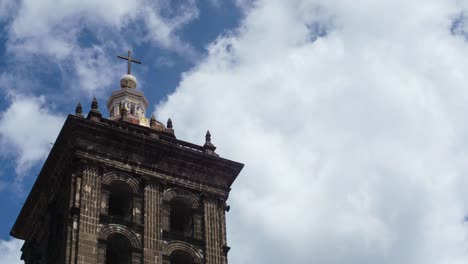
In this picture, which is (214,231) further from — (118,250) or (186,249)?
(118,250)

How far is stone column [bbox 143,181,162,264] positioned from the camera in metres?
Result: 44.6

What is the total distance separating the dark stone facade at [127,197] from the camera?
44719 mm

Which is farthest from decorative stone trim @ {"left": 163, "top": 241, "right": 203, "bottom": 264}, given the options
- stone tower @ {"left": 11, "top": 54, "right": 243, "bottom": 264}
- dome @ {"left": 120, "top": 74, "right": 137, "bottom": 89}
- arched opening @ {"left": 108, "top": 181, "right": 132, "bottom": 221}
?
dome @ {"left": 120, "top": 74, "right": 137, "bottom": 89}

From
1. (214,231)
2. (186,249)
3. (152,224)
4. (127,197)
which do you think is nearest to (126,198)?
(127,197)

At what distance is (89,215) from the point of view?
44.6 meters

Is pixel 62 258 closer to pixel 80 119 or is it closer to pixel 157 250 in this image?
pixel 157 250

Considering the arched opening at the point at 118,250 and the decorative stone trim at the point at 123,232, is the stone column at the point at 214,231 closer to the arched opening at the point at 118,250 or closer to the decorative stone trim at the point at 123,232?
the decorative stone trim at the point at 123,232

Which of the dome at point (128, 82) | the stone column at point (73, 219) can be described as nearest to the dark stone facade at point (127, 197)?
the stone column at point (73, 219)

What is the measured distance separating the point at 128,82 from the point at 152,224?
12.9 meters

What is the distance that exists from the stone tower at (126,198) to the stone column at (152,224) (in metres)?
0.04

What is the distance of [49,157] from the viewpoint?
49.1 m

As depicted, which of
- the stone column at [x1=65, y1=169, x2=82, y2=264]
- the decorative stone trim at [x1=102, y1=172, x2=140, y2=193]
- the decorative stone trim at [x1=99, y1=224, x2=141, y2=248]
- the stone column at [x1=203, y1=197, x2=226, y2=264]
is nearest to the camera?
the stone column at [x1=65, y1=169, x2=82, y2=264]

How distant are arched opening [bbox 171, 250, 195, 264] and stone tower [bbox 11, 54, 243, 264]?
4 centimetres

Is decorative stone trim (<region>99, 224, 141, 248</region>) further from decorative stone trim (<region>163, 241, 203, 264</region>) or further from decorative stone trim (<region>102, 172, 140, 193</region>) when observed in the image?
decorative stone trim (<region>102, 172, 140, 193</region>)
